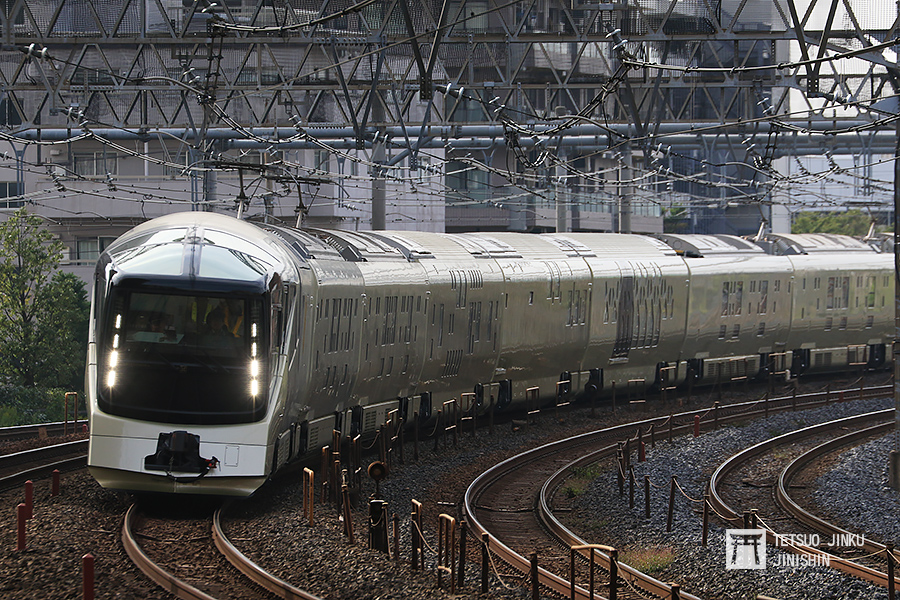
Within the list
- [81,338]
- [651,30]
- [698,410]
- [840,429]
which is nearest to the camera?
[651,30]

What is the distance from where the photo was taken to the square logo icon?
12.7 m

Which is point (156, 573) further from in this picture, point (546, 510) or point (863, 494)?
point (863, 494)

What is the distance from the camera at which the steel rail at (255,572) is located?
10.5 metres

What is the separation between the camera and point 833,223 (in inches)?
3839

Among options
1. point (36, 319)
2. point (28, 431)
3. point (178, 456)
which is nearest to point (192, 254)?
point (178, 456)

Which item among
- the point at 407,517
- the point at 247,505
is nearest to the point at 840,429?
the point at 407,517

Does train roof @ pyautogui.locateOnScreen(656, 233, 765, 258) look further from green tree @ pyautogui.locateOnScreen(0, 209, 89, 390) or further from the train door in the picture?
green tree @ pyautogui.locateOnScreen(0, 209, 89, 390)

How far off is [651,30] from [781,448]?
824cm

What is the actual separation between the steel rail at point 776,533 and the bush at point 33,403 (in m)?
18.3

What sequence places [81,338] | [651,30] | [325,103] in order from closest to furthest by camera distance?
1. [651,30]
2. [81,338]
3. [325,103]

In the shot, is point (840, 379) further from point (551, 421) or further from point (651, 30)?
point (651, 30)

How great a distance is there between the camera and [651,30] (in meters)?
21.9

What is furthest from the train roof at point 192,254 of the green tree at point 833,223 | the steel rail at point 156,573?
the green tree at point 833,223

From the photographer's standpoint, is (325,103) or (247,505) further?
(325,103)
